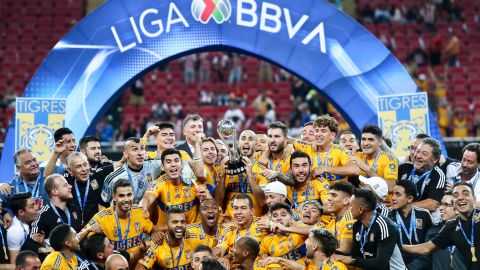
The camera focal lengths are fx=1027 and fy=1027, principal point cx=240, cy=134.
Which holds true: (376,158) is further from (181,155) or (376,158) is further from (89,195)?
(89,195)

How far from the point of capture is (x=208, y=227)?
1052cm

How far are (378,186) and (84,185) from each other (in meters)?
3.06

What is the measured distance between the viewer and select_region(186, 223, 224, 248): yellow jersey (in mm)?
10336

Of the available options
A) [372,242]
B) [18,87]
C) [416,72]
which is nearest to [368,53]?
[372,242]

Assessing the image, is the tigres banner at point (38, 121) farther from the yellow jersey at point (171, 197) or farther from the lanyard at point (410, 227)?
the lanyard at point (410, 227)

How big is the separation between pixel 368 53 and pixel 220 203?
3511mm

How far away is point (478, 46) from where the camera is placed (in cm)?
2447

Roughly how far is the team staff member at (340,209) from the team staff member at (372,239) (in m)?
0.32

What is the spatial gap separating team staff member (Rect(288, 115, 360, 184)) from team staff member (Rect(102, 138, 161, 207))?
67.4 inches

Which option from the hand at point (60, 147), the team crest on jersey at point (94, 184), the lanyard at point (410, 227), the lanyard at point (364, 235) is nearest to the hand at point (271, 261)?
the lanyard at point (364, 235)

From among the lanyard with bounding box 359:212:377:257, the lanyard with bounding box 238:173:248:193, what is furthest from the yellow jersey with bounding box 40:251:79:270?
the lanyard with bounding box 359:212:377:257

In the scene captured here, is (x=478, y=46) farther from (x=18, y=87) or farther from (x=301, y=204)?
(x=301, y=204)

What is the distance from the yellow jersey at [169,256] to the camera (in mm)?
10148

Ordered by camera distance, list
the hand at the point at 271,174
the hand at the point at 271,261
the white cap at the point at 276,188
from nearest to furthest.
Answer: the hand at the point at 271,261 → the white cap at the point at 276,188 → the hand at the point at 271,174
